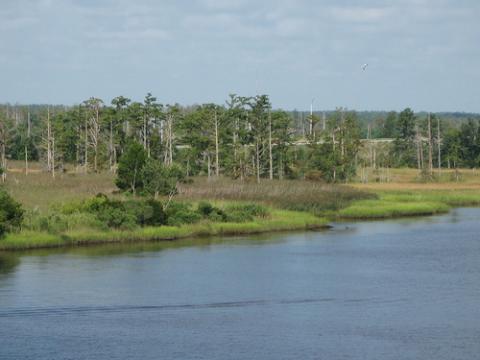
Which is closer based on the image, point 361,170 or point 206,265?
point 206,265

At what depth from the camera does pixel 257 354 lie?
22.6 metres

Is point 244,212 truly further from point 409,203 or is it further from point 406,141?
point 406,141

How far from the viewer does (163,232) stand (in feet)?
143

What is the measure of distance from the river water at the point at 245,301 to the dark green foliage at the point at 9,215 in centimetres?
177

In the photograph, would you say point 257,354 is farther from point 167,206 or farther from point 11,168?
point 11,168

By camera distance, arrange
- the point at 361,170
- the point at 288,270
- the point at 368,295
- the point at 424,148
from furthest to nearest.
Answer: the point at 424,148
the point at 361,170
the point at 288,270
the point at 368,295

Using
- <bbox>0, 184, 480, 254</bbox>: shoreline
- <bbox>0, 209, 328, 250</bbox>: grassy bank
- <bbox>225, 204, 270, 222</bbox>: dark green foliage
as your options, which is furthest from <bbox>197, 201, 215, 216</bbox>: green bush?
<bbox>225, 204, 270, 222</bbox>: dark green foliage

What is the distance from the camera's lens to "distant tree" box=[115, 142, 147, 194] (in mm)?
52188

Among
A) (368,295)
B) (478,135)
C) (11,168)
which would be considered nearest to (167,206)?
(368,295)

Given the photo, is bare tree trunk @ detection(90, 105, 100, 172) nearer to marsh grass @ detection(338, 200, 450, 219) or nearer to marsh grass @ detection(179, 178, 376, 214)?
marsh grass @ detection(179, 178, 376, 214)

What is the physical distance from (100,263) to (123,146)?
4082 cm

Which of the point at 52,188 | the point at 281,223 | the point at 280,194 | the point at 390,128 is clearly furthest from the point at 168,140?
the point at 390,128

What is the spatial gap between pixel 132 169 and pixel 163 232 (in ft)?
31.3

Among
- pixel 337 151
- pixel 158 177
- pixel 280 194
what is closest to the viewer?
pixel 158 177
